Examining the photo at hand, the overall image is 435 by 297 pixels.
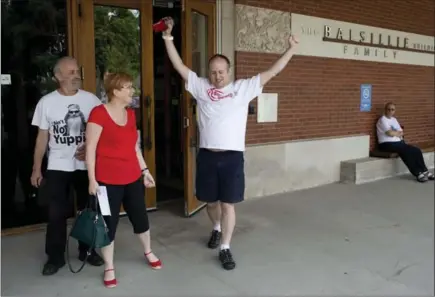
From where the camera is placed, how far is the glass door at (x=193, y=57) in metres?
4.89

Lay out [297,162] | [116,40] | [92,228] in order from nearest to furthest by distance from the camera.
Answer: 1. [92,228]
2. [116,40]
3. [297,162]

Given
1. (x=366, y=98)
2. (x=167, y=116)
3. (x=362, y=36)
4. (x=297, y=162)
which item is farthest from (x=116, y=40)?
(x=366, y=98)

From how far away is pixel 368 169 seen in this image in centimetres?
715

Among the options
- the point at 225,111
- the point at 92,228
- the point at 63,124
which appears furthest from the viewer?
the point at 225,111

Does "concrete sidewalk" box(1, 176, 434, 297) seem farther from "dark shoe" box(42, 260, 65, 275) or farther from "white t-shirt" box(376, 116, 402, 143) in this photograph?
"white t-shirt" box(376, 116, 402, 143)

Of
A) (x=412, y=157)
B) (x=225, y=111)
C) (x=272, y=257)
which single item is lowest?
(x=272, y=257)

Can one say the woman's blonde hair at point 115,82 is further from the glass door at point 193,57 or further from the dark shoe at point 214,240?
the glass door at point 193,57

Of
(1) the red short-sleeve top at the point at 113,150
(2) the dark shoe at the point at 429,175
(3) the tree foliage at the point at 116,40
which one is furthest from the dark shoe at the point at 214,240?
(2) the dark shoe at the point at 429,175

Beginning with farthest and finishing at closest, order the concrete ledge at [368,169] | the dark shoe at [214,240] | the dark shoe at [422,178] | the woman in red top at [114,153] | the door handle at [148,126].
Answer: the dark shoe at [422,178]
the concrete ledge at [368,169]
the door handle at [148,126]
the dark shoe at [214,240]
the woman in red top at [114,153]

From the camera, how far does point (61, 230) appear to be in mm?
3557

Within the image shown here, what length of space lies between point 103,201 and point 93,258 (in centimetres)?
72

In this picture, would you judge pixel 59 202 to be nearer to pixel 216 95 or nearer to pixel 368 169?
pixel 216 95

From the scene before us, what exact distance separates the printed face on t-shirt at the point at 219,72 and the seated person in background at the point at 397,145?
4634 millimetres

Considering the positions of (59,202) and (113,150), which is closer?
(113,150)
